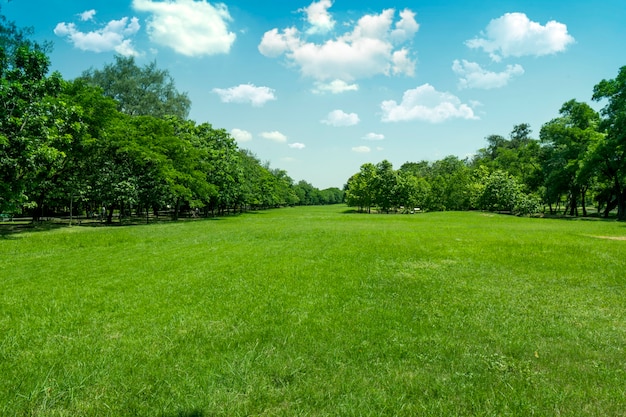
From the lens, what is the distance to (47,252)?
1906 centimetres

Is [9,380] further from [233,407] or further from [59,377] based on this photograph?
[233,407]

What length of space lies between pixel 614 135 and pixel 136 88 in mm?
76066

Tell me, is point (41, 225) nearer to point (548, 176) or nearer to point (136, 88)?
point (136, 88)

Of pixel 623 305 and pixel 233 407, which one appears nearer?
pixel 233 407

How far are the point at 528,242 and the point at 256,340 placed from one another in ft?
63.0

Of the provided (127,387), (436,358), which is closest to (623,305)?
(436,358)

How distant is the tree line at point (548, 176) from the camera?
1795 inches

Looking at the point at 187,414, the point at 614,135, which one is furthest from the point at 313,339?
the point at 614,135

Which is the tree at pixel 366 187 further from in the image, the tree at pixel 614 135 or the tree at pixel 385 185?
the tree at pixel 614 135

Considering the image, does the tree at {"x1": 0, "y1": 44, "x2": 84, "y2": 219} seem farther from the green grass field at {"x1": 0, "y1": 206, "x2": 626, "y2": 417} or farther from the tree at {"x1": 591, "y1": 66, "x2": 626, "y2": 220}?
the tree at {"x1": 591, "y1": 66, "x2": 626, "y2": 220}

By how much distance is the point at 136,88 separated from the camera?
211ft

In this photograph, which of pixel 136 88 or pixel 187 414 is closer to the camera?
pixel 187 414

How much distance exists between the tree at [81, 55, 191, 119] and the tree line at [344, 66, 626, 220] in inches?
1817

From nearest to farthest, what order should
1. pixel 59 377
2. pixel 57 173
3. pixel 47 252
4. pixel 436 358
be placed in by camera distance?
pixel 59 377
pixel 436 358
pixel 47 252
pixel 57 173
